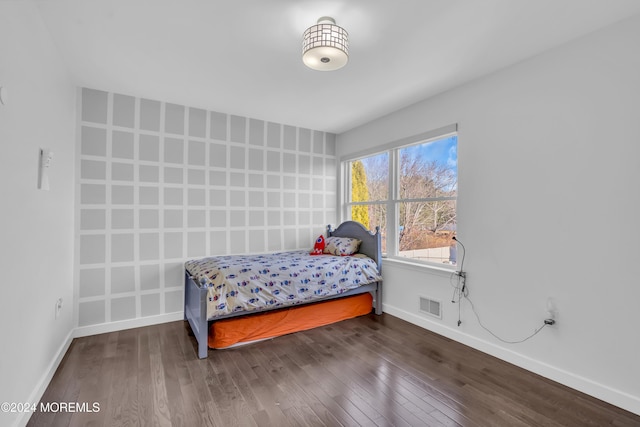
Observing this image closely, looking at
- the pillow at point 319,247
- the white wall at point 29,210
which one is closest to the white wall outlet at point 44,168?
the white wall at point 29,210

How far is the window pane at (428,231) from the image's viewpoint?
122 inches

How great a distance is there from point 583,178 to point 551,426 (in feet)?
5.39

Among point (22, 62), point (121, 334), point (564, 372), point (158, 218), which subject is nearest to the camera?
point (22, 62)

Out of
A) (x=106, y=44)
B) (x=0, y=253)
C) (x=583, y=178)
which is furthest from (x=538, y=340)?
(x=106, y=44)

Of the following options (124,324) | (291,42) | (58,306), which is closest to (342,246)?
(291,42)

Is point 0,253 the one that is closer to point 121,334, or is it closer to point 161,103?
point 121,334

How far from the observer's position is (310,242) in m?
4.45

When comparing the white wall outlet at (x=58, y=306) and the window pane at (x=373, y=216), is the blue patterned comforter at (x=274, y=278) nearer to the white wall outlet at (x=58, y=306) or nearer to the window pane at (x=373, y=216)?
the window pane at (x=373, y=216)

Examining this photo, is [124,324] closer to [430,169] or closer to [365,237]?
[365,237]

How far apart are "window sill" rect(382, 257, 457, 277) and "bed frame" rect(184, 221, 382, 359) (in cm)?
16

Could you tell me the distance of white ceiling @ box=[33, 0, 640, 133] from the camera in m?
1.84

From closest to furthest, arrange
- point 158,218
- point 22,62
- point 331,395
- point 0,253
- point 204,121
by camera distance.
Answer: point 0,253, point 22,62, point 331,395, point 158,218, point 204,121

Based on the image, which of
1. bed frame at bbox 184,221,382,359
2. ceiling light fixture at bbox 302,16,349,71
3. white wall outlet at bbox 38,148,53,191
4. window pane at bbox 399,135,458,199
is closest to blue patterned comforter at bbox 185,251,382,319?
bed frame at bbox 184,221,382,359

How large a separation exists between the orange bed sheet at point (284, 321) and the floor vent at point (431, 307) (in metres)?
0.68
